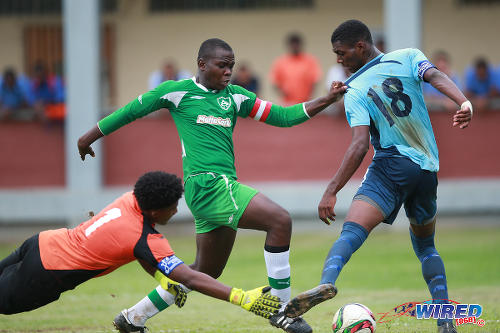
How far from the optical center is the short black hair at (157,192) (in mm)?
5977

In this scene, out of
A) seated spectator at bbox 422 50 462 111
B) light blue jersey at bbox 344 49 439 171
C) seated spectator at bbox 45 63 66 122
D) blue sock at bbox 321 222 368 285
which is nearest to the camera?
blue sock at bbox 321 222 368 285

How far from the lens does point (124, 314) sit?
270 inches

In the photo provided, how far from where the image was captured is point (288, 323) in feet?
20.1

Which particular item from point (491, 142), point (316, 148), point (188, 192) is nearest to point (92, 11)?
point (316, 148)

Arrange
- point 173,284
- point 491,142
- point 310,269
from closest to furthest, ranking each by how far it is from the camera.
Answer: point 173,284 < point 310,269 < point 491,142

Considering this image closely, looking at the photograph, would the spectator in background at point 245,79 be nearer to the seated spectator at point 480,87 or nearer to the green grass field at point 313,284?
the green grass field at point 313,284

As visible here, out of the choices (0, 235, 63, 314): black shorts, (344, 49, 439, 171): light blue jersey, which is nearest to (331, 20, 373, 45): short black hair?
(344, 49, 439, 171): light blue jersey

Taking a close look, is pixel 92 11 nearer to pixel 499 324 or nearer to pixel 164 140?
pixel 164 140

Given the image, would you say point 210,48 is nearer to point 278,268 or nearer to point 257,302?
point 278,268

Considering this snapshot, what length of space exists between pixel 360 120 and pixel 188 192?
5.27 ft

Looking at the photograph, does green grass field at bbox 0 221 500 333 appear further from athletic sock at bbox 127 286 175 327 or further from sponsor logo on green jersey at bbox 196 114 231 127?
sponsor logo on green jersey at bbox 196 114 231 127

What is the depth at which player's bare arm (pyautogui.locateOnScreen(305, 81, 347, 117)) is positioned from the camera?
21.4 ft

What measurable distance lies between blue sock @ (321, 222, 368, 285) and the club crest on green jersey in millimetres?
1526

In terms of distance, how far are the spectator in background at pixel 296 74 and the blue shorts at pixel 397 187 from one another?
9.08 meters
